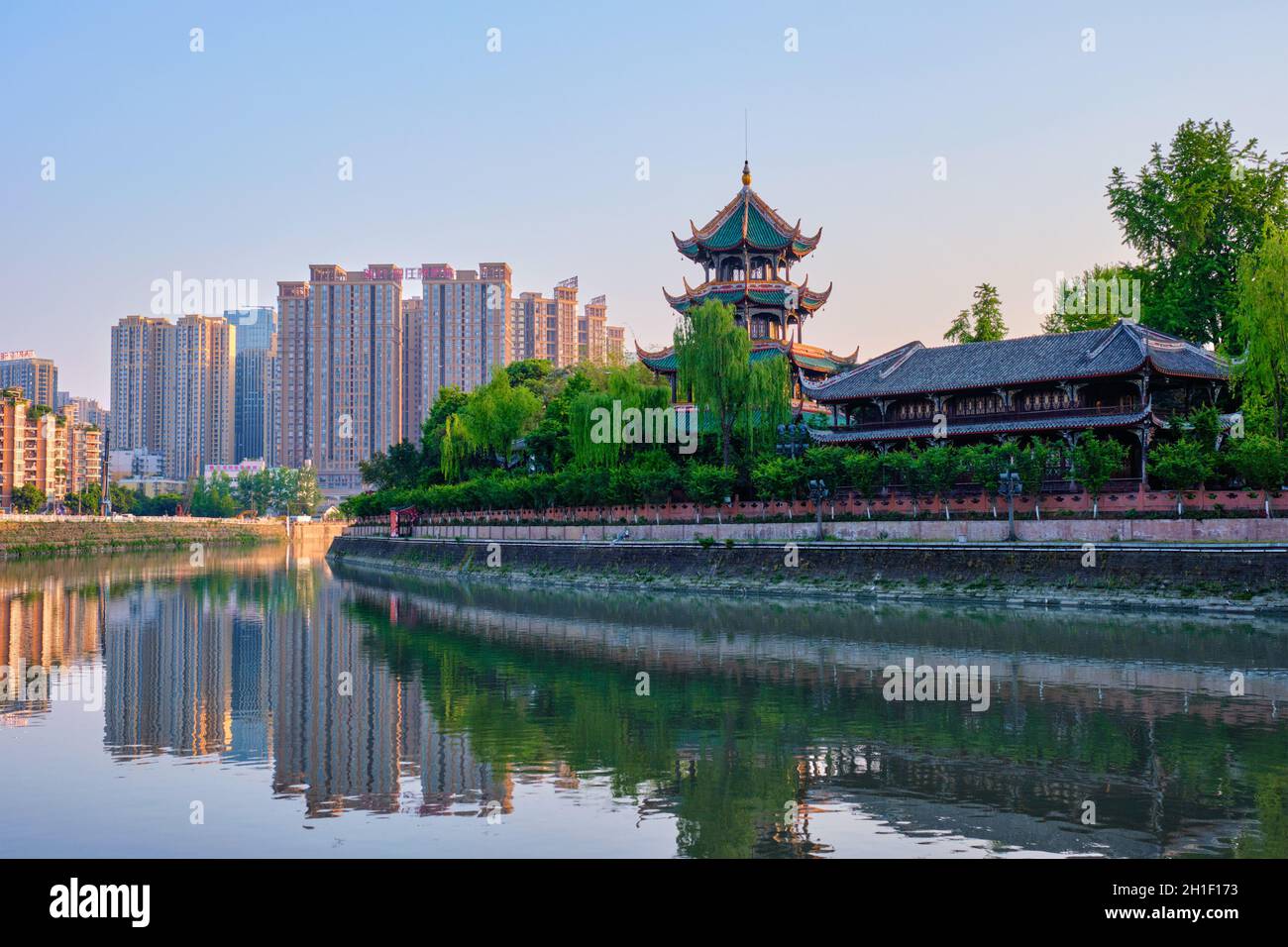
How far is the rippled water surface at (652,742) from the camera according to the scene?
991 centimetres

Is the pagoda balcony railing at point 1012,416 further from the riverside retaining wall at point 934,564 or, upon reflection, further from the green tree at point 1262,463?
the riverside retaining wall at point 934,564

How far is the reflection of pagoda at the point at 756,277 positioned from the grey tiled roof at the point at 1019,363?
630cm

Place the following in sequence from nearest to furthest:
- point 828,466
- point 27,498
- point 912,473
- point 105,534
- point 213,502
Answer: point 912,473 → point 828,466 → point 105,534 → point 27,498 → point 213,502

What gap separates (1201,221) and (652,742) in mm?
35528

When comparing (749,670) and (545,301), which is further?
(545,301)

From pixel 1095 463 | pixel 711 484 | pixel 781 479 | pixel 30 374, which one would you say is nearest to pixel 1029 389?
pixel 1095 463

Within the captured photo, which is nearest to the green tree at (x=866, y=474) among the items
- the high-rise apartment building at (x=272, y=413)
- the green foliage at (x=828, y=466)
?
the green foliage at (x=828, y=466)

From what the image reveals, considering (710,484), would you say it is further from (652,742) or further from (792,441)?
(652,742)

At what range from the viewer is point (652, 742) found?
45.4 ft

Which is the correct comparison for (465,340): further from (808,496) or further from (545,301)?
(808,496)

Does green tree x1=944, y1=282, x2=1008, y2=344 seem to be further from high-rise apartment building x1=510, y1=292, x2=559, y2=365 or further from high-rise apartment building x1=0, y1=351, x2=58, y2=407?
high-rise apartment building x1=0, y1=351, x2=58, y2=407
